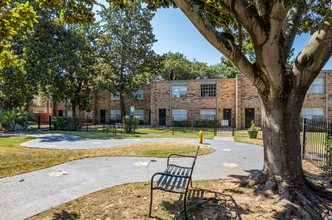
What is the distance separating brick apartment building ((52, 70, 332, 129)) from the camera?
20250mm

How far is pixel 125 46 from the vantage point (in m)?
24.3

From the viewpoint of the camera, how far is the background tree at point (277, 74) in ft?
11.0

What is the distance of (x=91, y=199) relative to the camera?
3.43 m

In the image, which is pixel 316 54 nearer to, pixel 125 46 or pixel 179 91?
pixel 179 91

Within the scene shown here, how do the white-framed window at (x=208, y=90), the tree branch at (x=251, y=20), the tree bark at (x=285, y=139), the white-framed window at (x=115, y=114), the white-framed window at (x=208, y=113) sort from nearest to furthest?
the tree branch at (x=251, y=20) → the tree bark at (x=285, y=139) → the white-framed window at (x=208, y=113) → the white-framed window at (x=208, y=90) → the white-framed window at (x=115, y=114)

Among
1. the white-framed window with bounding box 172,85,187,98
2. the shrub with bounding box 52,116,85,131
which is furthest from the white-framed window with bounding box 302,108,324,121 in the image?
the shrub with bounding box 52,116,85,131

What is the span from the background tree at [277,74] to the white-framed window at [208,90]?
19933 millimetres

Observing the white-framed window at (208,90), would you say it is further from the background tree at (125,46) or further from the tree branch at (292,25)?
the tree branch at (292,25)

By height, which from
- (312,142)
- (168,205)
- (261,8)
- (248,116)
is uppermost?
(261,8)

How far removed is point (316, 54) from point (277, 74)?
68cm

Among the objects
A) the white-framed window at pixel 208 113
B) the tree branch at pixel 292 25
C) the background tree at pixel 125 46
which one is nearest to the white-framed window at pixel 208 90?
the white-framed window at pixel 208 113

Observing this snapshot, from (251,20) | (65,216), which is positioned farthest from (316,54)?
(65,216)

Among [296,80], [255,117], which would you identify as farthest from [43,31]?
[255,117]

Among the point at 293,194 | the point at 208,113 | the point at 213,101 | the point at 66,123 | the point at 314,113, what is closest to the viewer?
the point at 293,194
